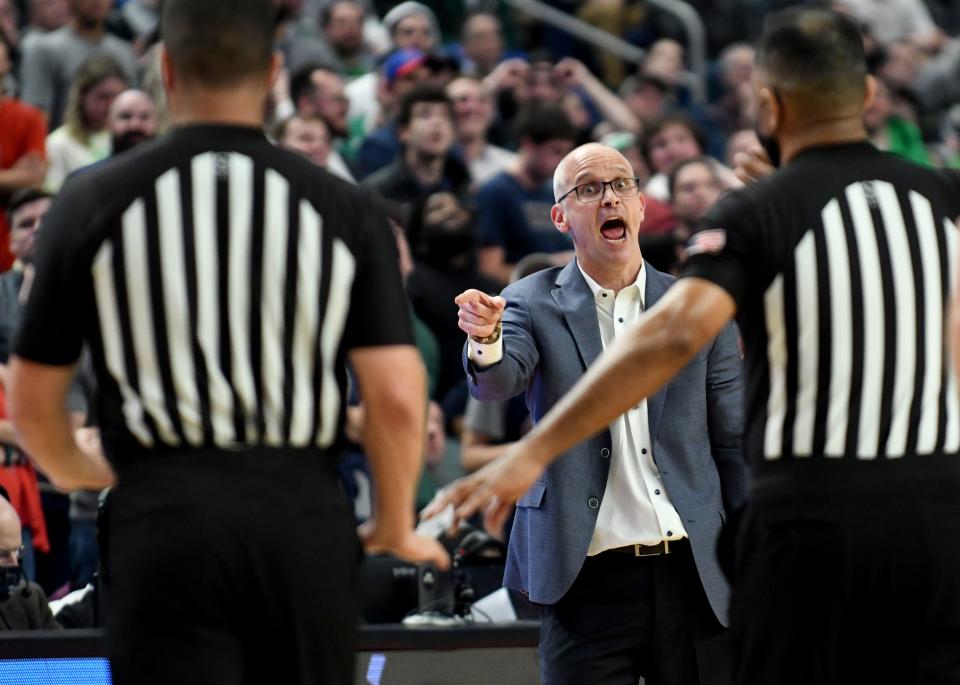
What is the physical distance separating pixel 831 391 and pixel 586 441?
1602mm

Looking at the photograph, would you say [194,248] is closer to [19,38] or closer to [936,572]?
[936,572]

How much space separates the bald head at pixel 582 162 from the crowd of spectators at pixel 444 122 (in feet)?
A: 6.02

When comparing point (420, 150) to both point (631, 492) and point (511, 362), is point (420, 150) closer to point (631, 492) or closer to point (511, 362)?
point (511, 362)

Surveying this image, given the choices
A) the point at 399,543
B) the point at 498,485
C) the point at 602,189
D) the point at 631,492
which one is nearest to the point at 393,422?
the point at 399,543

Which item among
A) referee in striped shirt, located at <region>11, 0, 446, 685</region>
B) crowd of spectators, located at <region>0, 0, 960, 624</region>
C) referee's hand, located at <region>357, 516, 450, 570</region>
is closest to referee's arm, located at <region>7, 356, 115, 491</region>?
referee in striped shirt, located at <region>11, 0, 446, 685</region>

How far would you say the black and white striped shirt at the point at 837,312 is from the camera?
3682mm

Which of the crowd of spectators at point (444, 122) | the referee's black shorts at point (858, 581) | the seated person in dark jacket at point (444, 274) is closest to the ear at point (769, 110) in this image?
the referee's black shorts at point (858, 581)

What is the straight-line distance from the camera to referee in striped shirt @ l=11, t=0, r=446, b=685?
3396mm

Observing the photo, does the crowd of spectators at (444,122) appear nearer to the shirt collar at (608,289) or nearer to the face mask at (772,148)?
the shirt collar at (608,289)

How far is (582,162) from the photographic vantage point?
223 inches

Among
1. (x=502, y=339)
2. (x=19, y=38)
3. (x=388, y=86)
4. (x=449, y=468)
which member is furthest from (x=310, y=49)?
(x=502, y=339)

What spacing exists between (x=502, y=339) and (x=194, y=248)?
197 cm

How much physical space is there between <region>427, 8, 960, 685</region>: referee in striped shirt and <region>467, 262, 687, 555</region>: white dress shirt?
1.37 m

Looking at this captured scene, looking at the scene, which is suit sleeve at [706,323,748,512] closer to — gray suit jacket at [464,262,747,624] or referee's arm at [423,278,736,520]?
gray suit jacket at [464,262,747,624]
